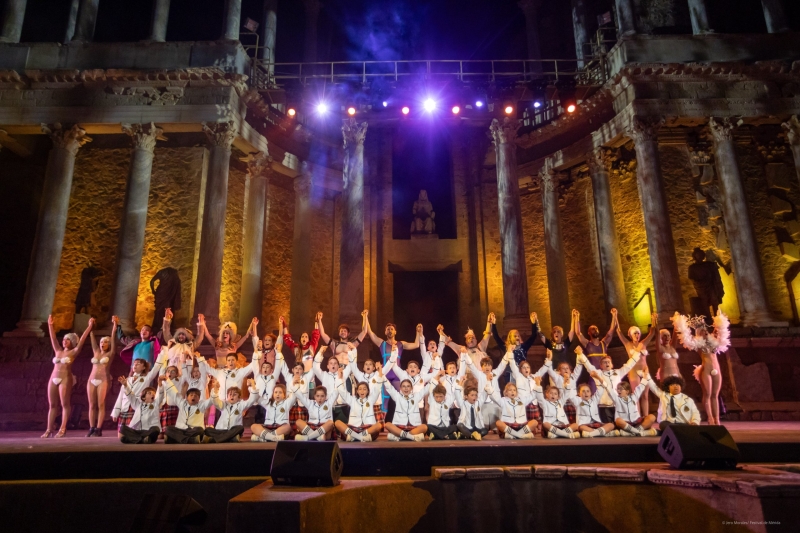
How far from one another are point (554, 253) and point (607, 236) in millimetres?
1657

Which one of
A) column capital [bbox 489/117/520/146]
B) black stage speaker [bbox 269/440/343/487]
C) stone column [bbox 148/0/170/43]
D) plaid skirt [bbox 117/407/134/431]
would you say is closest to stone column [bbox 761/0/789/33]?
column capital [bbox 489/117/520/146]

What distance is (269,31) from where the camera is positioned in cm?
1636

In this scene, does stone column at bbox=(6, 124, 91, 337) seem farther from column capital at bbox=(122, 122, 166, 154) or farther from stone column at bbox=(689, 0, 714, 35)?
stone column at bbox=(689, 0, 714, 35)

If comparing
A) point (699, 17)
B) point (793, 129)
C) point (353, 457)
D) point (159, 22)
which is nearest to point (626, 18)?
point (699, 17)

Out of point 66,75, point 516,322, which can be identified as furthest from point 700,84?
point 66,75

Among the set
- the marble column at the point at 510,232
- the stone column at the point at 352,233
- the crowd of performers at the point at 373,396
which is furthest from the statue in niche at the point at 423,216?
the crowd of performers at the point at 373,396

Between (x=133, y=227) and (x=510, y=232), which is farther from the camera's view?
(x=510, y=232)

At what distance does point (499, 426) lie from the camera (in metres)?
6.91

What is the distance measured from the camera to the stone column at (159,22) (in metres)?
13.7

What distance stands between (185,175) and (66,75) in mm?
3643

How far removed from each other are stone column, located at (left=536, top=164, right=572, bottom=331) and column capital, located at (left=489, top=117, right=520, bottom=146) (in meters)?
2.24

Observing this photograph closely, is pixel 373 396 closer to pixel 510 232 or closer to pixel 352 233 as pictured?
pixel 352 233

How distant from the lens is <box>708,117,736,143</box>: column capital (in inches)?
505

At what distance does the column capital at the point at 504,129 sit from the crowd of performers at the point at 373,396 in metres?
7.40
